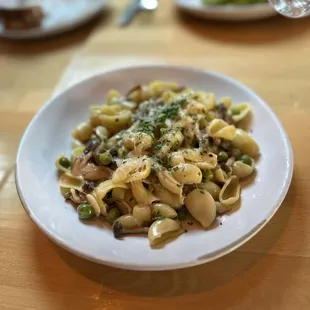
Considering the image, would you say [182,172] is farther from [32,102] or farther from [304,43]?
→ [304,43]

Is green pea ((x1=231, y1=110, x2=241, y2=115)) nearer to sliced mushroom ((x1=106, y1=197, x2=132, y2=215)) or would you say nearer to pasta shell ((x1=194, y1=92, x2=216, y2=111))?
pasta shell ((x1=194, y1=92, x2=216, y2=111))

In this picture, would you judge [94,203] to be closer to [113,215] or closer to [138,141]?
[113,215]

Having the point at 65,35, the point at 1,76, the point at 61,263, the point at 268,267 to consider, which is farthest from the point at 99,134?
the point at 65,35

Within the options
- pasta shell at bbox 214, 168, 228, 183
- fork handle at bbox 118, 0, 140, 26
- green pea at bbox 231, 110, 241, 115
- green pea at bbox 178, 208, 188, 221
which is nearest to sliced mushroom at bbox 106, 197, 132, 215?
green pea at bbox 178, 208, 188, 221

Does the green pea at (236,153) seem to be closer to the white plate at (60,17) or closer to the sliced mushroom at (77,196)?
the sliced mushroom at (77,196)

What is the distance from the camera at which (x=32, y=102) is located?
4.93 ft

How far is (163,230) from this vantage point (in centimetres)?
92

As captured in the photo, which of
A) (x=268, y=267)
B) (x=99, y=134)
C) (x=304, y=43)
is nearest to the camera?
(x=268, y=267)

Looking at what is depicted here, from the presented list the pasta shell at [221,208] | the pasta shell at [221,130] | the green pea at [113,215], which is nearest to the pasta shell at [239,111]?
the pasta shell at [221,130]

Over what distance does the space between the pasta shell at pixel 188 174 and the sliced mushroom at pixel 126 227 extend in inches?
5.1

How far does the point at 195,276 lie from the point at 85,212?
0.27m

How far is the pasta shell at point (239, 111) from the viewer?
122 centimetres

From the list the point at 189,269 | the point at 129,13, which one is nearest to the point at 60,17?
the point at 129,13

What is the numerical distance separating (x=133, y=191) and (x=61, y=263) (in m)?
0.22
